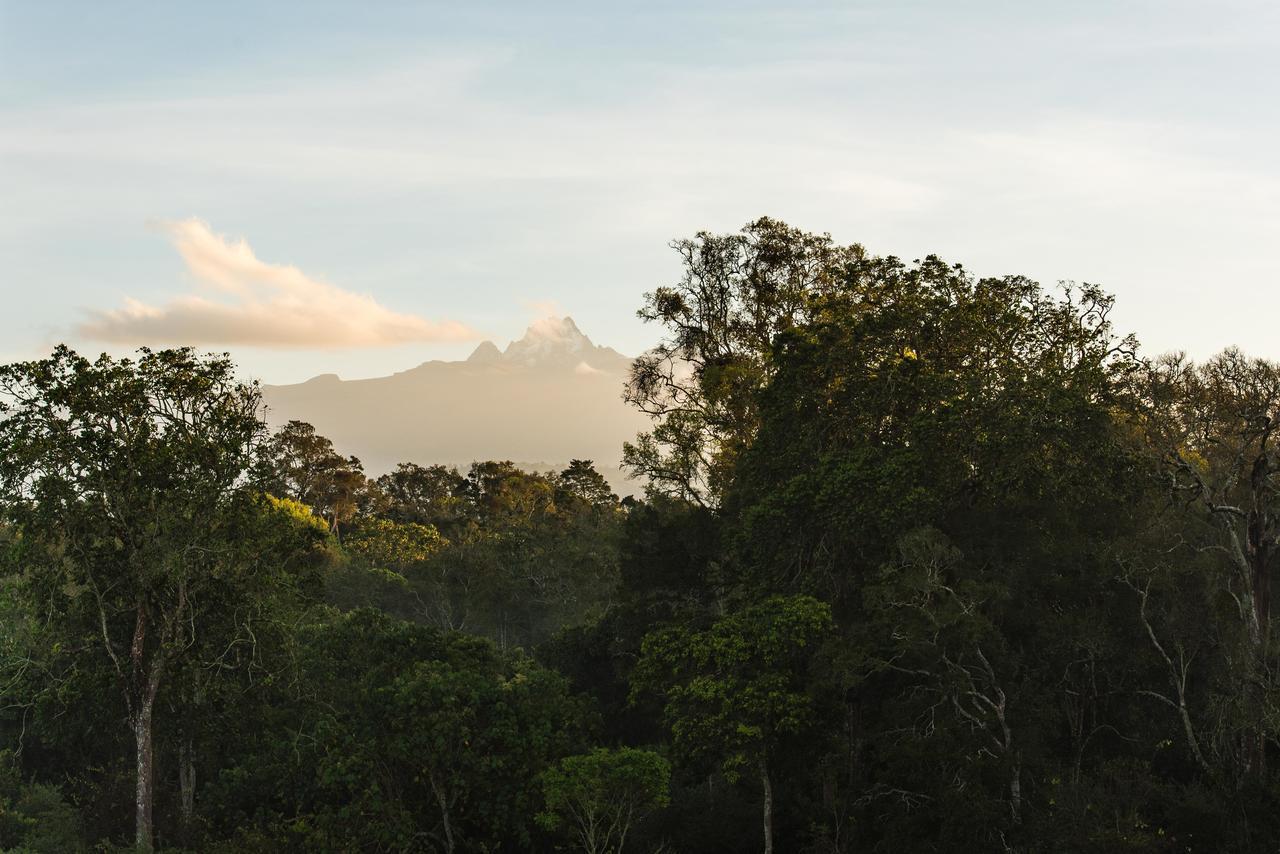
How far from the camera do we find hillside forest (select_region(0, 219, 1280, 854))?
72.5 feet

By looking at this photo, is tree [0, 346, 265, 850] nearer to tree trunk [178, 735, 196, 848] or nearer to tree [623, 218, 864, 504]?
tree trunk [178, 735, 196, 848]

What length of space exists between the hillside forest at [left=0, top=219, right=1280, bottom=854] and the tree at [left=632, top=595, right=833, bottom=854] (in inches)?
3.4

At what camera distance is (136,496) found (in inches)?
982

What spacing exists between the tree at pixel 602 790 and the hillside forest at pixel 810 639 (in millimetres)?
82

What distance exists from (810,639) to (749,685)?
1910 mm

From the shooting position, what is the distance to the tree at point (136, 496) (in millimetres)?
23859

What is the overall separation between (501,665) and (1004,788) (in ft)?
37.4

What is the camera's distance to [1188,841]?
68.9 ft

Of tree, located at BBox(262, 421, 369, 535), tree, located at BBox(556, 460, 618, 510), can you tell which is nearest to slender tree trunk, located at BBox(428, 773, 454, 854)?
tree, located at BBox(556, 460, 618, 510)

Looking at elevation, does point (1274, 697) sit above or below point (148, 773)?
above

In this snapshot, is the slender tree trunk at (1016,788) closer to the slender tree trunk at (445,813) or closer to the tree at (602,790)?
the tree at (602,790)

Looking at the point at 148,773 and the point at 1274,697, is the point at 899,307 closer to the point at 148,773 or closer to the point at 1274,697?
the point at 1274,697

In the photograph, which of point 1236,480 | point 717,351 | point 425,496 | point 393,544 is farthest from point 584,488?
point 1236,480

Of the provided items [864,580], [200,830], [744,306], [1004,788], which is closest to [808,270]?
[744,306]
